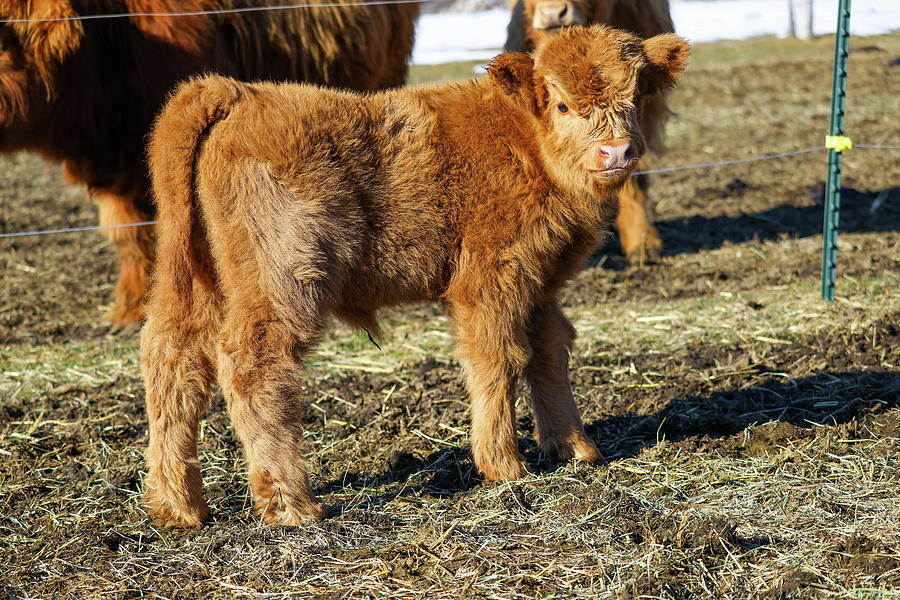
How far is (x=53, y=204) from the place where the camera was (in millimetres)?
9484

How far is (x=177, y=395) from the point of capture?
3371 millimetres

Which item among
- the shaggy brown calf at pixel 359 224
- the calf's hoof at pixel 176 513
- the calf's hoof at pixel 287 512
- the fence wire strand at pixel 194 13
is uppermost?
the fence wire strand at pixel 194 13

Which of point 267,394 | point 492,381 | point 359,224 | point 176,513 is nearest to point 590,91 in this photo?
point 359,224

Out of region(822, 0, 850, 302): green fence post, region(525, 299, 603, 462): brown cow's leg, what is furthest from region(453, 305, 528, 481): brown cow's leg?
region(822, 0, 850, 302): green fence post

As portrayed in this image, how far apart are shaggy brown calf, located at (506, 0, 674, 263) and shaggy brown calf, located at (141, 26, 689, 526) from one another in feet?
8.08

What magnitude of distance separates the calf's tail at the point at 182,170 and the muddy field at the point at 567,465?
0.98 metres

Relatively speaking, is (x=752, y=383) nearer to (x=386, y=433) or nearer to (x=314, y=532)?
(x=386, y=433)

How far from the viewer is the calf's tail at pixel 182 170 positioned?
127 inches

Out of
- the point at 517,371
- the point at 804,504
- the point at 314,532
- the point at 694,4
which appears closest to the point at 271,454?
the point at 314,532

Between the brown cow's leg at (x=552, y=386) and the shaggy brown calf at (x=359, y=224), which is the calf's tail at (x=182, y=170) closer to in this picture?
the shaggy brown calf at (x=359, y=224)

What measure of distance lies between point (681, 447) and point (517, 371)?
2.74 feet

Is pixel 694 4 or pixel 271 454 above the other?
pixel 694 4

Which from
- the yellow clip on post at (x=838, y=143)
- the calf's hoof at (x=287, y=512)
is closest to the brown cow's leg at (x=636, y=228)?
the yellow clip on post at (x=838, y=143)

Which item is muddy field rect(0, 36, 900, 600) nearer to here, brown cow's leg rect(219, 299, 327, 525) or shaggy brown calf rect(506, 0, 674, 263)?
brown cow's leg rect(219, 299, 327, 525)
